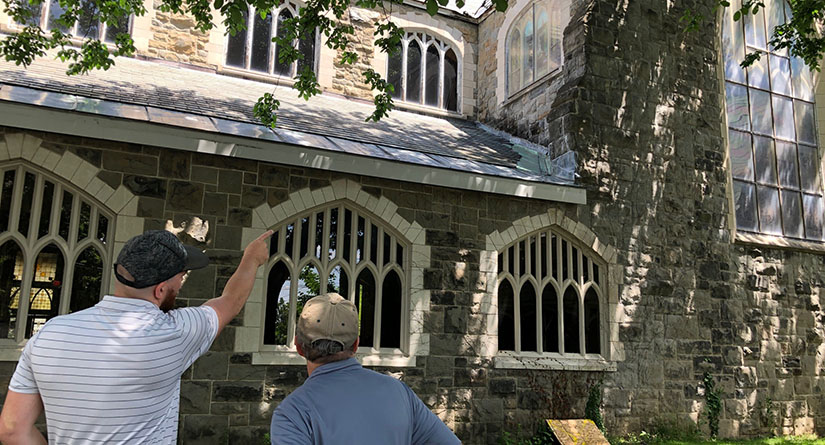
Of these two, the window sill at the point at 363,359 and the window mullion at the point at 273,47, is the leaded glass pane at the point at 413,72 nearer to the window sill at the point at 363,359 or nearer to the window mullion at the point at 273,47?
the window mullion at the point at 273,47

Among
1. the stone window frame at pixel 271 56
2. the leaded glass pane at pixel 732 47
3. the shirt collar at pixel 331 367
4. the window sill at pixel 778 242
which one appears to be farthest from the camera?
the leaded glass pane at pixel 732 47

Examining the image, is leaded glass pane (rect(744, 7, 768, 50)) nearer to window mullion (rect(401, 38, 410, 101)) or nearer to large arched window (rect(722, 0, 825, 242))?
large arched window (rect(722, 0, 825, 242))

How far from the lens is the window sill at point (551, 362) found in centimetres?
773

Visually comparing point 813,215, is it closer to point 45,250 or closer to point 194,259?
point 45,250

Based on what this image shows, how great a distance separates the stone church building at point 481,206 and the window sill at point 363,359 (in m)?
0.02

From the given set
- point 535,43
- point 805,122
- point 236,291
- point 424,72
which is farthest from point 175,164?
point 805,122

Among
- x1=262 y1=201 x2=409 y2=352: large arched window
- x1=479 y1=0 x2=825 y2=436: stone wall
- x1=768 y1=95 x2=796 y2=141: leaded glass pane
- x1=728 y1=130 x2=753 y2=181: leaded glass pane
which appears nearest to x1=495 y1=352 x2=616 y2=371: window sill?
x1=479 y1=0 x2=825 y2=436: stone wall

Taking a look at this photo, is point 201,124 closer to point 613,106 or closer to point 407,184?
point 407,184

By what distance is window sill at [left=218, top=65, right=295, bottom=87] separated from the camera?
10195 millimetres

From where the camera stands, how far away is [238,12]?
20.1ft

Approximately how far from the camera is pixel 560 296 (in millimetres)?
8289

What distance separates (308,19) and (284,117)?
1.69m

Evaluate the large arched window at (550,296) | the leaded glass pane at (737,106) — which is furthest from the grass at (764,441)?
the leaded glass pane at (737,106)

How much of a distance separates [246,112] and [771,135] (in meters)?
8.48
